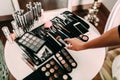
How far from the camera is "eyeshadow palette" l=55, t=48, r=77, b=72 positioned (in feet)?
3.08

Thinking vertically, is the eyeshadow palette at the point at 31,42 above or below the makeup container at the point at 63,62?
above

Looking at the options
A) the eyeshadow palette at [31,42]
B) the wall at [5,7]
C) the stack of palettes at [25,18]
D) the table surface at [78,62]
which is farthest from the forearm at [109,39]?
the wall at [5,7]

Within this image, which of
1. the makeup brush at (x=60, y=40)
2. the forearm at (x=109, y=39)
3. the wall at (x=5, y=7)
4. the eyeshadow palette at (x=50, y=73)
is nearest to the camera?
the forearm at (x=109, y=39)

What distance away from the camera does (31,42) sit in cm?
101

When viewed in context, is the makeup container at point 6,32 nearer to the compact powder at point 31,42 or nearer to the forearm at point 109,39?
the compact powder at point 31,42

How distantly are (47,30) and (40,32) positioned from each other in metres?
0.05

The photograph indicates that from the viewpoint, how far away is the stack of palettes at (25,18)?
1.03m

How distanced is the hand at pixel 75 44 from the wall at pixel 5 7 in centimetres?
99

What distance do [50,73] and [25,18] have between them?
40 cm

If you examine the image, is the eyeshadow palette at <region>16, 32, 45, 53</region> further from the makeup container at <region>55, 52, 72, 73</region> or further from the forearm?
the forearm

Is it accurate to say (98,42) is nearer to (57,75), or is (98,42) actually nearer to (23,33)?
(57,75)

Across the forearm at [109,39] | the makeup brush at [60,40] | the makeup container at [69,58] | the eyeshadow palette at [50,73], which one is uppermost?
the forearm at [109,39]

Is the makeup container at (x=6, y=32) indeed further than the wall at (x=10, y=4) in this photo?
No

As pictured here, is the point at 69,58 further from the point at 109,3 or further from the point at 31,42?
the point at 109,3
